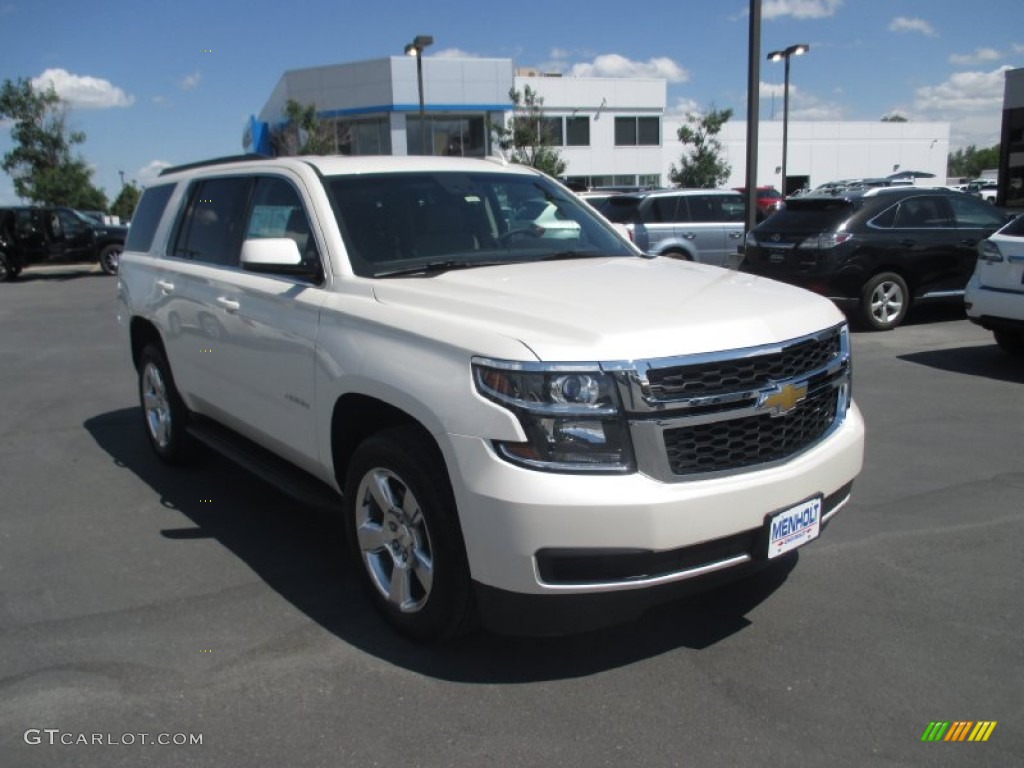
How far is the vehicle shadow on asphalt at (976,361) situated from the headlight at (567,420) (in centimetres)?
663

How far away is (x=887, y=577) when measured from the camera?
404 cm

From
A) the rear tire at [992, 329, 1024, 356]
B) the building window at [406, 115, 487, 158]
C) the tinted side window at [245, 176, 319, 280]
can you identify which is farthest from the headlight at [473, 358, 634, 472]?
the building window at [406, 115, 487, 158]

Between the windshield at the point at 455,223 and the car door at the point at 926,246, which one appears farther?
the car door at the point at 926,246

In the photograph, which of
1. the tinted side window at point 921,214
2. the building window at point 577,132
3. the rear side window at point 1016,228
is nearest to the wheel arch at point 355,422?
the rear side window at point 1016,228

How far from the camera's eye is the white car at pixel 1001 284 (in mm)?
8211

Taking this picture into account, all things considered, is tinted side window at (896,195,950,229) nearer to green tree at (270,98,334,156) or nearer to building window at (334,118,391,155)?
green tree at (270,98,334,156)

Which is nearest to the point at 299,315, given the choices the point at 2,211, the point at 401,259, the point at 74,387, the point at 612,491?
the point at 401,259

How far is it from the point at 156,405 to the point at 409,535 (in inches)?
133

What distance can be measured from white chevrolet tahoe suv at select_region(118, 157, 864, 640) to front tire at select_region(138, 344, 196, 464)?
109 cm

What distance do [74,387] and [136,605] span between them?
19.4ft

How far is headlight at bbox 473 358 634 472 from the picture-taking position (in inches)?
113

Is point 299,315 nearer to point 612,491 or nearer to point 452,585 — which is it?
point 452,585

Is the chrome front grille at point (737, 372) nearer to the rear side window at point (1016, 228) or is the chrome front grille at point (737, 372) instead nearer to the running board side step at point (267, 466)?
the running board side step at point (267, 466)

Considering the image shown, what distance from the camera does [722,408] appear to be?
3.03 meters
